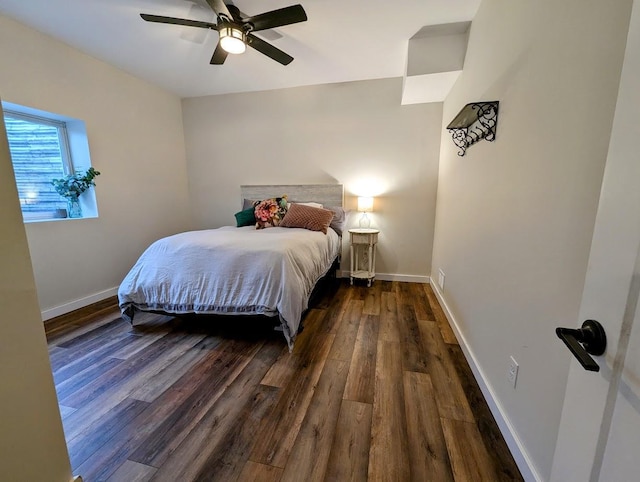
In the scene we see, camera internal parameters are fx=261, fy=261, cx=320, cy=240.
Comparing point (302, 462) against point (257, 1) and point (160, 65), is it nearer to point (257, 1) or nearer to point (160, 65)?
point (257, 1)

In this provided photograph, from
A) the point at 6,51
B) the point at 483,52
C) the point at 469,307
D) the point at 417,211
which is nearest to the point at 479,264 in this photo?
the point at 469,307

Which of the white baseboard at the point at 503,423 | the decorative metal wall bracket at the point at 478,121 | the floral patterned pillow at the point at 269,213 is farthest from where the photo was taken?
the floral patterned pillow at the point at 269,213

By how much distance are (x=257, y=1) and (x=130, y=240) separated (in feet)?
9.37

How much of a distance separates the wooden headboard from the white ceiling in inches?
51.3

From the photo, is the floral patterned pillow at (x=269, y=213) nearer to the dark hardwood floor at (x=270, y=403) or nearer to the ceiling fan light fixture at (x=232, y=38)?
the dark hardwood floor at (x=270, y=403)

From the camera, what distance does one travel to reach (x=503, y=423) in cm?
122

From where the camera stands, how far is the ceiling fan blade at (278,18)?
1.76 m

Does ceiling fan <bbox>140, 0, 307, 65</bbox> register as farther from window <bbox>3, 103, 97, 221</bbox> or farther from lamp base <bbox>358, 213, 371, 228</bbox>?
lamp base <bbox>358, 213, 371, 228</bbox>

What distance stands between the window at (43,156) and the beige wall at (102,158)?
0.13 meters

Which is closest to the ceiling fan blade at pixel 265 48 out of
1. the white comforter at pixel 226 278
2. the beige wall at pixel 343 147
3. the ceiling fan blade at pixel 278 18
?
the ceiling fan blade at pixel 278 18

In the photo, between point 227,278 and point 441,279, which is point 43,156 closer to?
point 227,278

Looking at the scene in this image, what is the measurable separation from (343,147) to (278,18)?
1734 millimetres

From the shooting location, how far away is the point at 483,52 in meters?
1.77

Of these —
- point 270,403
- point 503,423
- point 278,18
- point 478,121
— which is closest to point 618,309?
point 503,423
